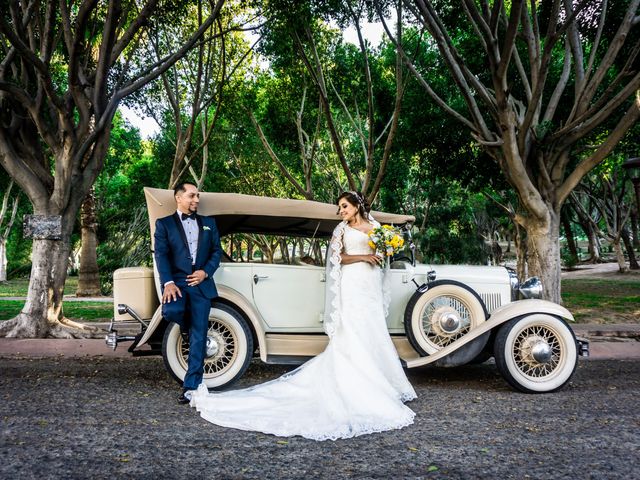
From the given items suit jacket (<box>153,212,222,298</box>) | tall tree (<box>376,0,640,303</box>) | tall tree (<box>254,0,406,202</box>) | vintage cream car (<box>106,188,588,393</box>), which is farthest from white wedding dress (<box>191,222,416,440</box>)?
tall tree (<box>254,0,406,202</box>)

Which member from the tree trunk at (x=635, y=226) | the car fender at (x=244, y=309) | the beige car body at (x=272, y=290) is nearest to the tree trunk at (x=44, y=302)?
the beige car body at (x=272, y=290)

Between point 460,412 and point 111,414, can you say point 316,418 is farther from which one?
point 111,414

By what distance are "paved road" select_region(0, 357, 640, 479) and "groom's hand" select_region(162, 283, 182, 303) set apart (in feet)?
3.07

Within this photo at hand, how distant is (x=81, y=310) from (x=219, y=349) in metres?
7.76

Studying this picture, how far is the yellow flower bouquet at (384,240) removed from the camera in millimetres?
5414

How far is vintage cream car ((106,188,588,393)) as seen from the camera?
5.56 m

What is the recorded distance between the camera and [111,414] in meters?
4.74

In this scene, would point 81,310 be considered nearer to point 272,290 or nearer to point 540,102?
point 272,290

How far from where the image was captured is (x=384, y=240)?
17.9 ft

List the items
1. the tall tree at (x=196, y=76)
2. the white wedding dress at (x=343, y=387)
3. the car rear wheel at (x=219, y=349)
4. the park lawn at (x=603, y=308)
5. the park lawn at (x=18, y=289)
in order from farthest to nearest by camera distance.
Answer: the park lawn at (x=18, y=289) < the tall tree at (x=196, y=76) < the park lawn at (x=603, y=308) < the car rear wheel at (x=219, y=349) < the white wedding dress at (x=343, y=387)

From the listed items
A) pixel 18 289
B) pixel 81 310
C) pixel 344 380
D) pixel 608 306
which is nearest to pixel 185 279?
pixel 344 380

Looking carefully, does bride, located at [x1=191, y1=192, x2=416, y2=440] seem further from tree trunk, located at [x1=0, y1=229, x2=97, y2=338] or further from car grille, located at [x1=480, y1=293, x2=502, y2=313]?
tree trunk, located at [x1=0, y1=229, x2=97, y2=338]

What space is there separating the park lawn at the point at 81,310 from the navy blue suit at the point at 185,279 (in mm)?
6485

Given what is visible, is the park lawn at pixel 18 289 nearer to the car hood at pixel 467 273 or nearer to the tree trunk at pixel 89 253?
the tree trunk at pixel 89 253
